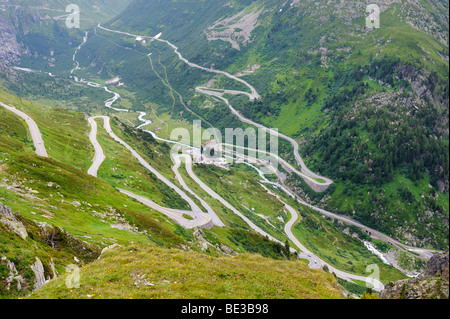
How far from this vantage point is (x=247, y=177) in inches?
7495

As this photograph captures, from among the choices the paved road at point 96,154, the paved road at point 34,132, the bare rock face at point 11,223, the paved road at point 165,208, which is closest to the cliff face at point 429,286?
the bare rock face at point 11,223

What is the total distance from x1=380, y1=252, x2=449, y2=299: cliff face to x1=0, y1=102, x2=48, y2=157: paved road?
89867mm

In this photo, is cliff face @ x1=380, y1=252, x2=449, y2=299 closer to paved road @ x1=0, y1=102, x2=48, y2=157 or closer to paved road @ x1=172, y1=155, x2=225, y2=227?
paved road @ x1=172, y1=155, x2=225, y2=227

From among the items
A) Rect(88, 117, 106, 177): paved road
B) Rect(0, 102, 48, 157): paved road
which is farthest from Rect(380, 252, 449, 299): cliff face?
Rect(0, 102, 48, 157): paved road

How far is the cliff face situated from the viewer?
26734mm

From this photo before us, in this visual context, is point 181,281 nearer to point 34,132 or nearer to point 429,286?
point 429,286

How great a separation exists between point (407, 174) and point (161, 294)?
597 feet

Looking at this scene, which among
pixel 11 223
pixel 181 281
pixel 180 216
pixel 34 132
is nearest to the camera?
pixel 181 281

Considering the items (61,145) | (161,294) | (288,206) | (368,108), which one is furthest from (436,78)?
(161,294)

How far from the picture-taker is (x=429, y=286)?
27922 mm

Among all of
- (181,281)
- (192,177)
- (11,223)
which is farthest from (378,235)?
(11,223)

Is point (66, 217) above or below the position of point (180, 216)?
above

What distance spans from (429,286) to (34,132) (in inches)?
4409

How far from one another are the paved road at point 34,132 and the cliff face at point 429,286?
89867mm
